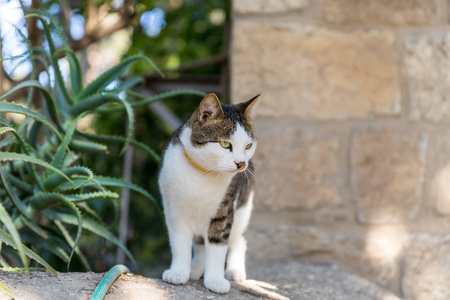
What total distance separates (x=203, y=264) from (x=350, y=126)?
40.5 inches

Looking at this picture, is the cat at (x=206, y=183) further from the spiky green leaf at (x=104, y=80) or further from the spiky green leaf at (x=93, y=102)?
the spiky green leaf at (x=104, y=80)

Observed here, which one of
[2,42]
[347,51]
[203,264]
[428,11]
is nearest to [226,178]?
[203,264]

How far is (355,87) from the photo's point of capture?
7.48 feet

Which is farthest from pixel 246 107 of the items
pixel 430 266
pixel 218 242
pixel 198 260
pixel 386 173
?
pixel 430 266

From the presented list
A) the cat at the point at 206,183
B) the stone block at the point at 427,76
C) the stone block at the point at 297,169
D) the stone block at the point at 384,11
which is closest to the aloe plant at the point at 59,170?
the cat at the point at 206,183

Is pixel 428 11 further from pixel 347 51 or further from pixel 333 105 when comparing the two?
pixel 333 105

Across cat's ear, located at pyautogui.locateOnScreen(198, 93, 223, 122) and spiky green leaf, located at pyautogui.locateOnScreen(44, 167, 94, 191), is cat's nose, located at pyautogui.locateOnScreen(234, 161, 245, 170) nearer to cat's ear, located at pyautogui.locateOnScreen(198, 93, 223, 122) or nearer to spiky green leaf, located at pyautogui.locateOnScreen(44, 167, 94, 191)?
cat's ear, located at pyautogui.locateOnScreen(198, 93, 223, 122)

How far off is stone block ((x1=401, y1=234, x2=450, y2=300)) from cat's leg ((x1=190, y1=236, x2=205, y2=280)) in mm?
1065

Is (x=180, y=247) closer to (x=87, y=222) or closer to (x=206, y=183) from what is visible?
(x=206, y=183)

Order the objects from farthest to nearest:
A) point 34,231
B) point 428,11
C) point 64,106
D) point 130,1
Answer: point 130,1, point 428,11, point 64,106, point 34,231

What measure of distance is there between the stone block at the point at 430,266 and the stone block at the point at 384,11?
41.4 inches

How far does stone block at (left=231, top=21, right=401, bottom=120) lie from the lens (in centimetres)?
227

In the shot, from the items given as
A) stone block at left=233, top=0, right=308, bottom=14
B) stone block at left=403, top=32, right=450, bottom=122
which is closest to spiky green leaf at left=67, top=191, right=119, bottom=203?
stone block at left=233, top=0, right=308, bottom=14

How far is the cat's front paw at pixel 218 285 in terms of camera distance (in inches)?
60.8
